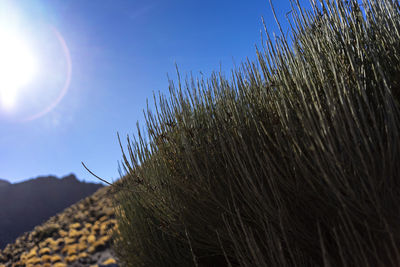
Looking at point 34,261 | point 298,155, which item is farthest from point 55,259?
point 298,155

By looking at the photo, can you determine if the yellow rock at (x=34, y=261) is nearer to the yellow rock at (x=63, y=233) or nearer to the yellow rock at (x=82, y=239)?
the yellow rock at (x=82, y=239)

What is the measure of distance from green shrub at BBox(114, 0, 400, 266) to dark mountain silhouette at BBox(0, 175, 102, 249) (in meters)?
41.1

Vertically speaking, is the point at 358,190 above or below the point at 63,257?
above

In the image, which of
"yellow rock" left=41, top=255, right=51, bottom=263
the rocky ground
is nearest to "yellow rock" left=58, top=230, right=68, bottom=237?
the rocky ground

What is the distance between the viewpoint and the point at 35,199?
149 feet

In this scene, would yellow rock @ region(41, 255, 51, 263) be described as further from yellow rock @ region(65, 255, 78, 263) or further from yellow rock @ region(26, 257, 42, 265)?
yellow rock @ region(65, 255, 78, 263)

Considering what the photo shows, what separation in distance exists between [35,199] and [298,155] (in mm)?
51568

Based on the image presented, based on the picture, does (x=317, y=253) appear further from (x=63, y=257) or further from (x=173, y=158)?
(x=63, y=257)

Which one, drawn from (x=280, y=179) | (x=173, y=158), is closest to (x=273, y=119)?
(x=280, y=179)

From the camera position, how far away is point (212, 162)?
2752 millimetres

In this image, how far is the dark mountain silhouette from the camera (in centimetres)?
3922

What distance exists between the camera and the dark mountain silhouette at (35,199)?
39.2 m

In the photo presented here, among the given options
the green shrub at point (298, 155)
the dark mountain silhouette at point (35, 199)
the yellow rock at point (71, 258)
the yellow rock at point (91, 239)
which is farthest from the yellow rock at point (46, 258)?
the dark mountain silhouette at point (35, 199)

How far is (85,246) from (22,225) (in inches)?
1341
